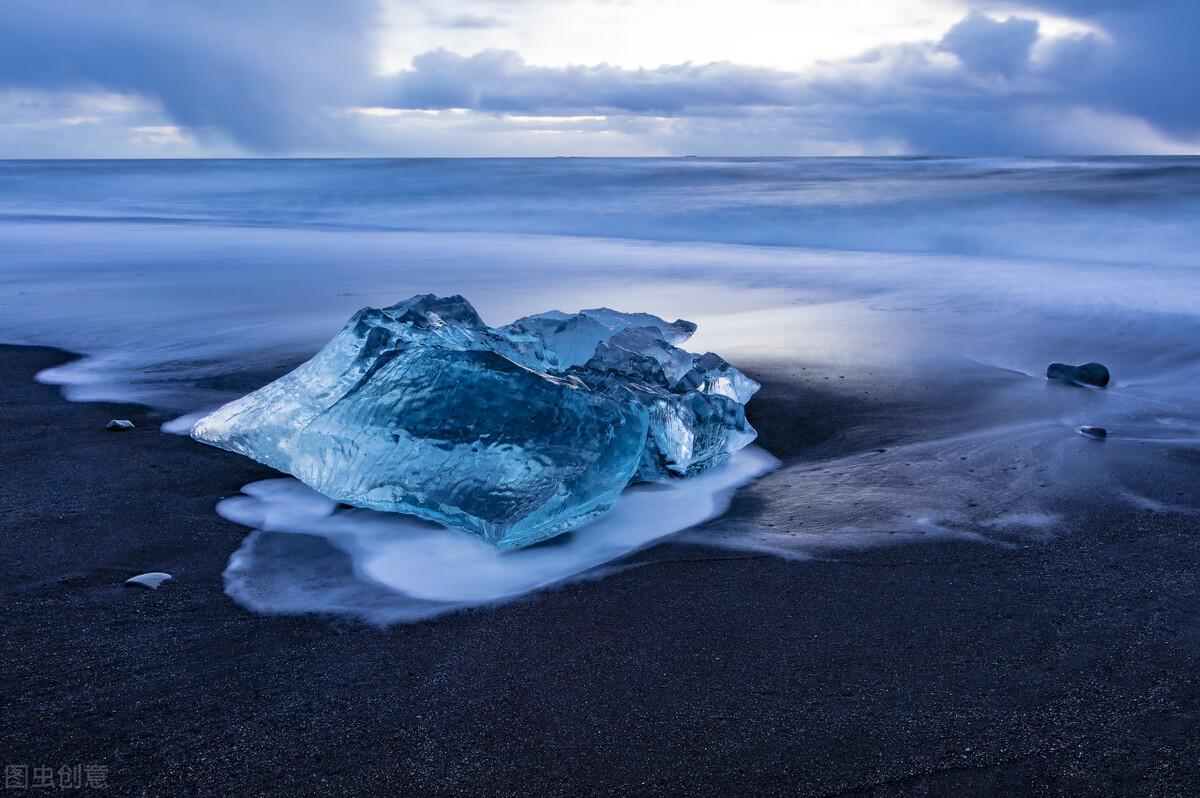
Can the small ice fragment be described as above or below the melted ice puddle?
above

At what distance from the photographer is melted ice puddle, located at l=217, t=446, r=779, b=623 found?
220 cm

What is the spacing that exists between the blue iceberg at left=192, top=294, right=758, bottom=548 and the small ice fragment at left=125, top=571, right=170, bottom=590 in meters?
0.57

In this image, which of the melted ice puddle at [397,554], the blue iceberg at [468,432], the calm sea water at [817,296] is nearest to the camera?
the melted ice puddle at [397,554]

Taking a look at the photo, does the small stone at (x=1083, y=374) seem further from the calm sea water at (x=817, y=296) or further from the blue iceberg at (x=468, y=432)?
the blue iceberg at (x=468, y=432)

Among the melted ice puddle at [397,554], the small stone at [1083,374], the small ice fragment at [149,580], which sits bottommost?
the melted ice puddle at [397,554]

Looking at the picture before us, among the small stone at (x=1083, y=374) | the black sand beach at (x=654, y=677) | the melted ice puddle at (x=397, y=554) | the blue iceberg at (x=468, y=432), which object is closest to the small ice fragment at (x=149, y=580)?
the black sand beach at (x=654, y=677)

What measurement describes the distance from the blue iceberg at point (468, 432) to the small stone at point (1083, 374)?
1.82 m

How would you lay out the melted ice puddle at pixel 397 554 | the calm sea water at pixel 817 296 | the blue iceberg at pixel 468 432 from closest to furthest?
the melted ice puddle at pixel 397 554, the blue iceberg at pixel 468 432, the calm sea water at pixel 817 296

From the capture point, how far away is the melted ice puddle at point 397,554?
220cm

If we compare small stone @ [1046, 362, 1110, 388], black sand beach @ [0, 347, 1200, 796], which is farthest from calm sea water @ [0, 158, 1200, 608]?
black sand beach @ [0, 347, 1200, 796]

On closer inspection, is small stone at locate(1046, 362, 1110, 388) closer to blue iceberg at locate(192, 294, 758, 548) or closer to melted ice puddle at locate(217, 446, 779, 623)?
blue iceberg at locate(192, 294, 758, 548)

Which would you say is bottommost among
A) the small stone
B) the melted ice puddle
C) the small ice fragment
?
the melted ice puddle

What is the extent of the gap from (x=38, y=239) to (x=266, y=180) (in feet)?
48.9

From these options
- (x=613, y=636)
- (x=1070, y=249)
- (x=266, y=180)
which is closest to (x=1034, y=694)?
(x=613, y=636)
